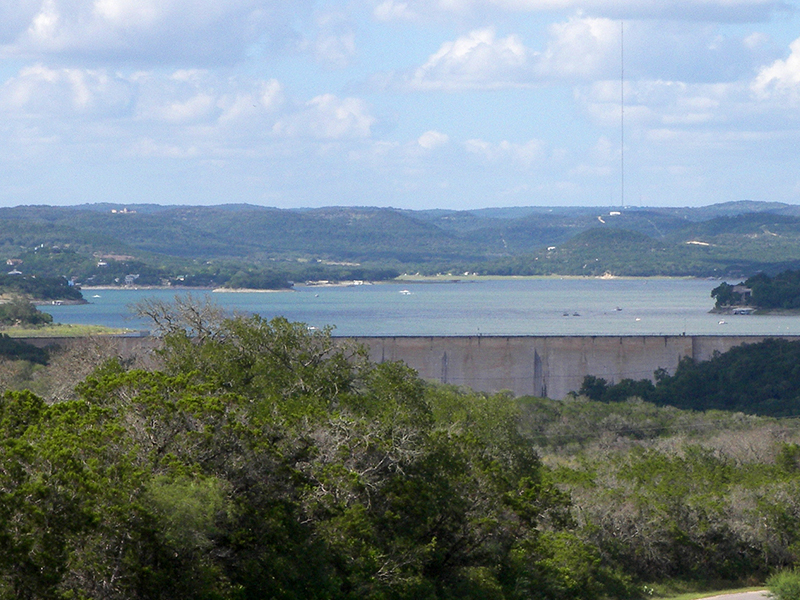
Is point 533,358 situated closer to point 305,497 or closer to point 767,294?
point 305,497

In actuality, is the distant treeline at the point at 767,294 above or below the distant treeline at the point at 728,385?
above

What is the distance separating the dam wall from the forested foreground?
44.6 meters

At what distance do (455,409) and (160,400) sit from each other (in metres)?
16.1

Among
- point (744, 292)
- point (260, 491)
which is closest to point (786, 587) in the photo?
point (260, 491)

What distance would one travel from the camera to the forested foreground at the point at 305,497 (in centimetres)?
1532

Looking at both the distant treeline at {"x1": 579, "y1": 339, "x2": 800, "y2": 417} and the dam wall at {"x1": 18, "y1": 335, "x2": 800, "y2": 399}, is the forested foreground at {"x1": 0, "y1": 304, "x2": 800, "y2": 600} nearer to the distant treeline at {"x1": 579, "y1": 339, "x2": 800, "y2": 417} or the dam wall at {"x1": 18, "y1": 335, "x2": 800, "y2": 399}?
the distant treeline at {"x1": 579, "y1": 339, "x2": 800, "y2": 417}

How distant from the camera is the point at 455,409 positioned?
32.8 metres

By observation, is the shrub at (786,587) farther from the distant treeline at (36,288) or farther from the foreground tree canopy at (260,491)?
the distant treeline at (36,288)

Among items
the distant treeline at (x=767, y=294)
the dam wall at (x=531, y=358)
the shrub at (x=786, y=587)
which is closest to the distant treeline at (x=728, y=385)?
the dam wall at (x=531, y=358)

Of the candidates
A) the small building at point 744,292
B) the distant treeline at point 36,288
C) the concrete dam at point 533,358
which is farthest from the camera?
the distant treeline at point 36,288

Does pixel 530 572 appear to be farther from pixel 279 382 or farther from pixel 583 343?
pixel 583 343

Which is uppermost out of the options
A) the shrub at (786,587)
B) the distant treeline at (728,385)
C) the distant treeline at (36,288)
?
the distant treeline at (36,288)

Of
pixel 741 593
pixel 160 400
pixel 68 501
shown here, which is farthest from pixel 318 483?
pixel 741 593

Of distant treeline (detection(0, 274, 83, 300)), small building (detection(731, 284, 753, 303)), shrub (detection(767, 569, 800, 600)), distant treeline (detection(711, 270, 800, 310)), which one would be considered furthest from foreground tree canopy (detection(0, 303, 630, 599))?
distant treeline (detection(0, 274, 83, 300))
